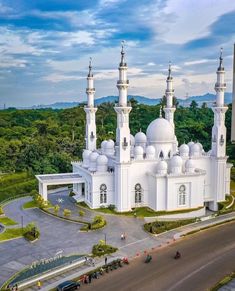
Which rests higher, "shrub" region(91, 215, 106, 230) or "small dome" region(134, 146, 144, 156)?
"small dome" region(134, 146, 144, 156)

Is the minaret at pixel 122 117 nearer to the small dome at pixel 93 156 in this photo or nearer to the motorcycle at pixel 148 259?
the small dome at pixel 93 156

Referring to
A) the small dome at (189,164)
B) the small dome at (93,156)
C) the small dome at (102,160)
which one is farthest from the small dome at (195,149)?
the small dome at (93,156)

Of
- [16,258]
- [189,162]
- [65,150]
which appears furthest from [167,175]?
[65,150]

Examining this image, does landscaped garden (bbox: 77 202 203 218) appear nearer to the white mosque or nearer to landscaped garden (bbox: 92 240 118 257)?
the white mosque

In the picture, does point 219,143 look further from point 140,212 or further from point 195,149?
point 140,212

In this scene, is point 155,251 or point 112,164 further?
point 112,164

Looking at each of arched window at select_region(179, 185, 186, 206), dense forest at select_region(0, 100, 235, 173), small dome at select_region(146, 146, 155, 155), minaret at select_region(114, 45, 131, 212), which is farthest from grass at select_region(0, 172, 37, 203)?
arched window at select_region(179, 185, 186, 206)

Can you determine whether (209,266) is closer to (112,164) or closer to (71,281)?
(71,281)
